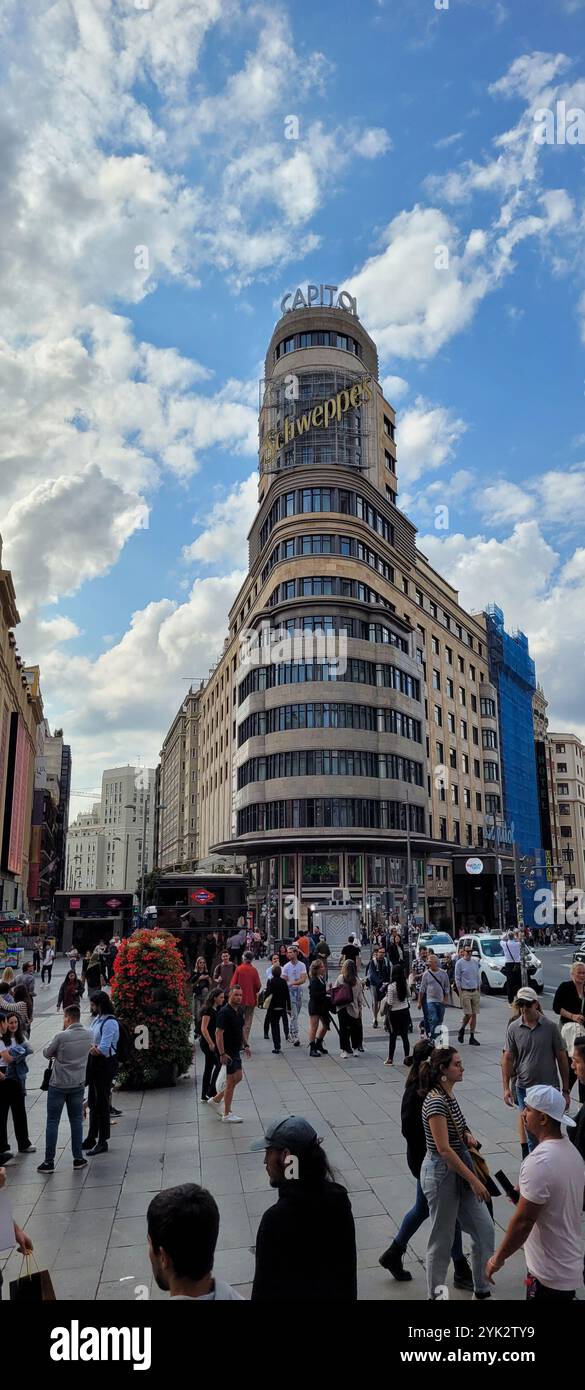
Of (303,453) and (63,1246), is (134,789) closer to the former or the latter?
(303,453)

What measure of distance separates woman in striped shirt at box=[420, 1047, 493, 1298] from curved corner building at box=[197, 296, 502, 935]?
3832 centimetres

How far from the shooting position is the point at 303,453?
5522cm

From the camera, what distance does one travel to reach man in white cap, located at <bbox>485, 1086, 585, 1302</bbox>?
401cm

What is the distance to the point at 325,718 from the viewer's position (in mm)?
47969

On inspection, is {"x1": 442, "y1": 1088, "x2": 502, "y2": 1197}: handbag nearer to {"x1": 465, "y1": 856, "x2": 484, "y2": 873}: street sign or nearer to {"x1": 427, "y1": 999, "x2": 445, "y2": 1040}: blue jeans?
{"x1": 427, "y1": 999, "x2": 445, "y2": 1040}: blue jeans

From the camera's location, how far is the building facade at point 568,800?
108m

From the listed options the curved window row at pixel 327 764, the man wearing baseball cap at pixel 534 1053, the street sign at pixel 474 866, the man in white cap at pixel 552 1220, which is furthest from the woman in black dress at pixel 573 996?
the street sign at pixel 474 866

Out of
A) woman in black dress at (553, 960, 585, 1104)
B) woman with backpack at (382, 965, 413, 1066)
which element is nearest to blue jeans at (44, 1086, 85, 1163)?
woman in black dress at (553, 960, 585, 1104)

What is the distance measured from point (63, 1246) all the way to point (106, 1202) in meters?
1.01

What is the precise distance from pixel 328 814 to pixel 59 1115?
38.9 metres

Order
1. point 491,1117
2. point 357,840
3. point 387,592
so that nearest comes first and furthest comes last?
point 491,1117, point 357,840, point 387,592

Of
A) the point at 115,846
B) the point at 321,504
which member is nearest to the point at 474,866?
the point at 321,504

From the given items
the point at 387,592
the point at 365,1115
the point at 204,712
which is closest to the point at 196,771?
the point at 204,712
